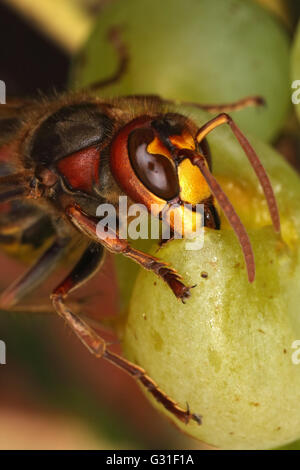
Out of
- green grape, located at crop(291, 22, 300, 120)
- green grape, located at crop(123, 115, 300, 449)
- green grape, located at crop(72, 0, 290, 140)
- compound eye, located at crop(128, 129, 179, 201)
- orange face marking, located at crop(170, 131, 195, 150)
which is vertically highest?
green grape, located at crop(72, 0, 290, 140)

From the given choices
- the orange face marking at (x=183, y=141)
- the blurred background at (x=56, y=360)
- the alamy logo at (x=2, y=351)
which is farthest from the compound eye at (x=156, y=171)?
the alamy logo at (x=2, y=351)

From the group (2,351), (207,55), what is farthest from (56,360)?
(207,55)

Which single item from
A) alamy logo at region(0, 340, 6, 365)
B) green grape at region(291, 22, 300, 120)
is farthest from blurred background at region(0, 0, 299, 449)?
green grape at region(291, 22, 300, 120)

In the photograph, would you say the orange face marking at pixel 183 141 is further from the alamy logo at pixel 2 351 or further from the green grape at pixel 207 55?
the alamy logo at pixel 2 351

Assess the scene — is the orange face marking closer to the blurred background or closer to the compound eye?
the compound eye

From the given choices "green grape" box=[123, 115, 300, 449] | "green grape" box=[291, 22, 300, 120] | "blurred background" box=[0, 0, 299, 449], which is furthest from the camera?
"blurred background" box=[0, 0, 299, 449]
